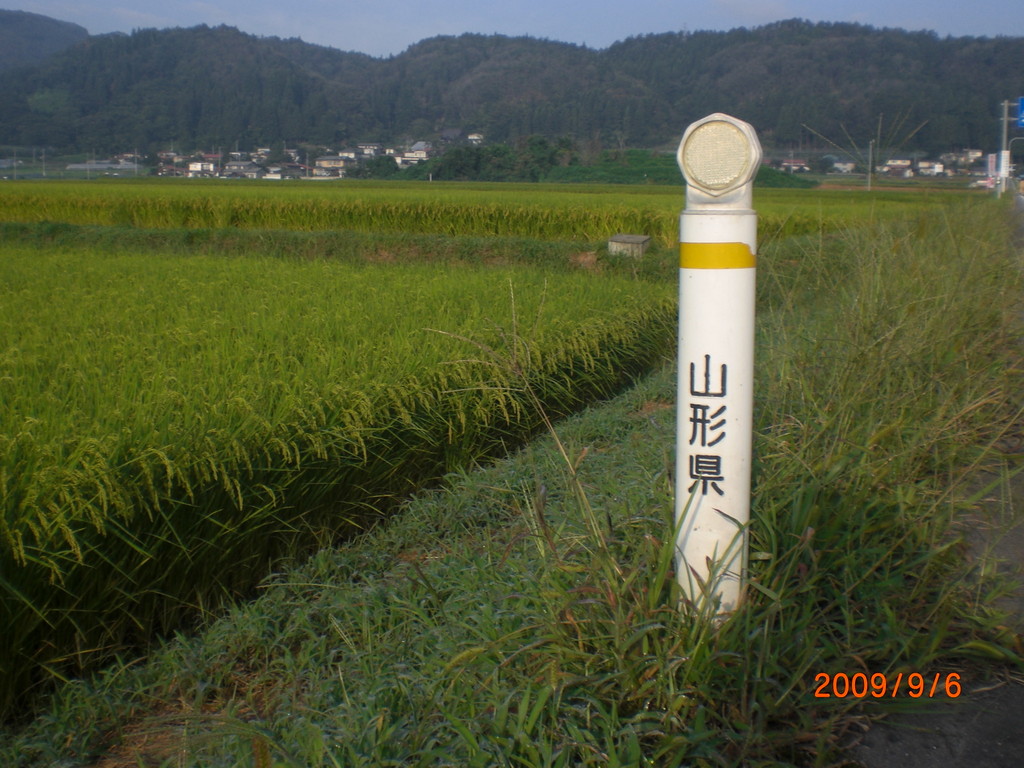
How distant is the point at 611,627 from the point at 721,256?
829 millimetres

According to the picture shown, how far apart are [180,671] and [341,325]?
8.81 ft

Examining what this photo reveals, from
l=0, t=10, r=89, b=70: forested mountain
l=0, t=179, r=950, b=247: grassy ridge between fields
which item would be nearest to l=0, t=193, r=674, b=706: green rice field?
l=0, t=179, r=950, b=247: grassy ridge between fields

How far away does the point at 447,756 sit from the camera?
1.71 meters

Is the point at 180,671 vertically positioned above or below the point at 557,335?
below

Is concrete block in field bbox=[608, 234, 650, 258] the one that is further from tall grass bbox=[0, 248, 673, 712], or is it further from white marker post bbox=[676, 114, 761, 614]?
white marker post bbox=[676, 114, 761, 614]

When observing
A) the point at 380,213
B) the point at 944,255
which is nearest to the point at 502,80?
the point at 380,213

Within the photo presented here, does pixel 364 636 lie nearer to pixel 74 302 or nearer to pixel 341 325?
pixel 341 325

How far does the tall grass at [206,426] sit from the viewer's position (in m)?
2.52

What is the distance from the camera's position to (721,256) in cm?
179

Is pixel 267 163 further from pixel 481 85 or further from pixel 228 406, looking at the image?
pixel 228 406

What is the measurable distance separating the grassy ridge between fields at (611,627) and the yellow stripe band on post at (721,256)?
632mm
